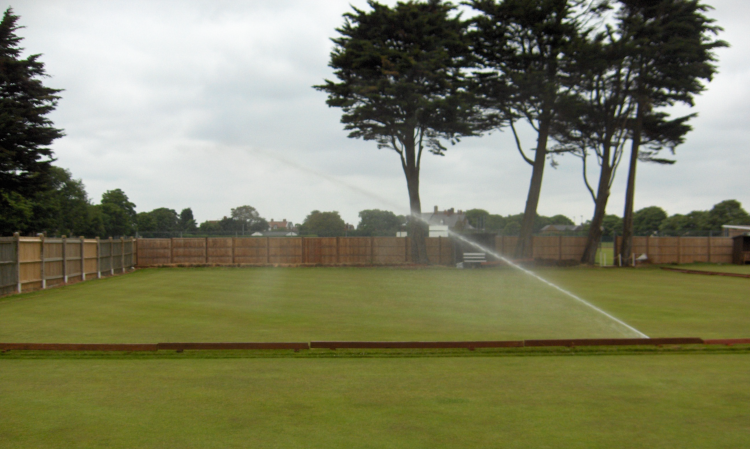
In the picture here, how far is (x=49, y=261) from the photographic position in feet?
73.8

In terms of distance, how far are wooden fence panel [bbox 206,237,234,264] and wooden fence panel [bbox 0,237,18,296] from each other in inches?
772

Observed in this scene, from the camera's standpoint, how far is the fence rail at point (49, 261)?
19578mm

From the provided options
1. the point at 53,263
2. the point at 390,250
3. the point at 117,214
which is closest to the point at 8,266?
the point at 53,263

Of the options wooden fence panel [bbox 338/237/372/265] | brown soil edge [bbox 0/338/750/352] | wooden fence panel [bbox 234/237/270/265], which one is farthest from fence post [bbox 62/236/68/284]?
wooden fence panel [bbox 338/237/372/265]

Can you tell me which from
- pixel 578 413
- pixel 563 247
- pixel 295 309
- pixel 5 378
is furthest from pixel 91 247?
pixel 563 247

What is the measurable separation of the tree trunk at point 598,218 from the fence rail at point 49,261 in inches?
Result: 1227

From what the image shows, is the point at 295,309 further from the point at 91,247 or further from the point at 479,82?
the point at 479,82

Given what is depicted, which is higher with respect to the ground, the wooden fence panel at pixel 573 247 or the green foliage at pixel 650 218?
the green foliage at pixel 650 218

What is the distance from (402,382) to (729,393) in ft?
12.3

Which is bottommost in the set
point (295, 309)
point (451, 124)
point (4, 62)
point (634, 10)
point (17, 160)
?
point (295, 309)

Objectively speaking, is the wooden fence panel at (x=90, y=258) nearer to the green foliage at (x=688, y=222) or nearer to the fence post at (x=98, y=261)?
the fence post at (x=98, y=261)

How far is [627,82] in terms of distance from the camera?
37781 millimetres

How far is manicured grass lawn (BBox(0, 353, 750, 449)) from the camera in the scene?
4.89m

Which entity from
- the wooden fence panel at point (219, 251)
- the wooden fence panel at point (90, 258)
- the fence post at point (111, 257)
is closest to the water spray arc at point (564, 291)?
the wooden fence panel at point (219, 251)
